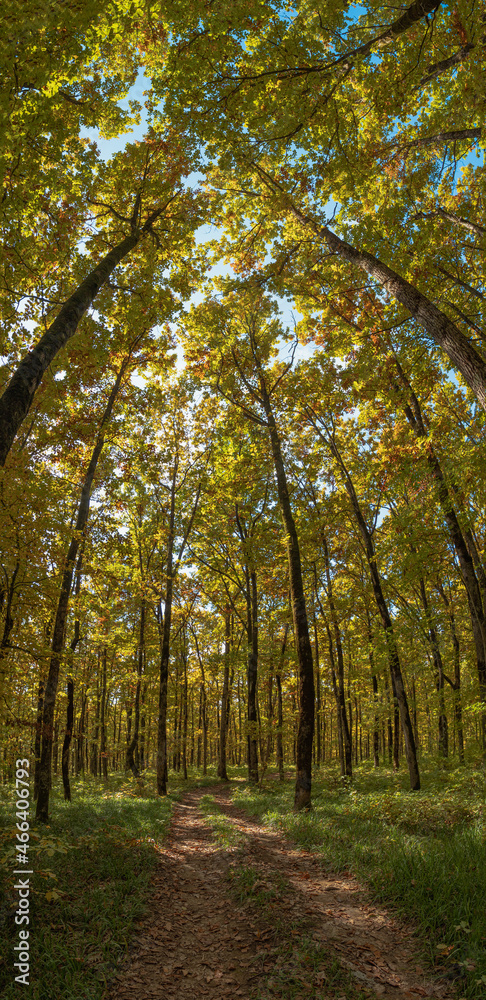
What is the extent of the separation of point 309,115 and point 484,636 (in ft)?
37.1

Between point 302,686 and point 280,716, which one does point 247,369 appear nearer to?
point 302,686

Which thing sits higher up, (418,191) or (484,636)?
(418,191)

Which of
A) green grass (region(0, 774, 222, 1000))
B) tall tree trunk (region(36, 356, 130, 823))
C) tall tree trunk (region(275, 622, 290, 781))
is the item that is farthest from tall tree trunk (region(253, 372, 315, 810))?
tall tree trunk (region(275, 622, 290, 781))

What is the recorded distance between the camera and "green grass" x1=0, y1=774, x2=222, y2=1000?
3750mm

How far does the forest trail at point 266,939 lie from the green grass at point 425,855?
0.73ft

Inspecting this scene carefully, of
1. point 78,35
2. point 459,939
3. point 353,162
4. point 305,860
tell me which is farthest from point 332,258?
point 305,860

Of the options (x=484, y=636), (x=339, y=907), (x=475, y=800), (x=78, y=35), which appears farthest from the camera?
(x=484, y=636)

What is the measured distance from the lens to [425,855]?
211 inches

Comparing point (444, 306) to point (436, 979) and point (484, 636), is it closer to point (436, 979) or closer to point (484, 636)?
point (484, 636)

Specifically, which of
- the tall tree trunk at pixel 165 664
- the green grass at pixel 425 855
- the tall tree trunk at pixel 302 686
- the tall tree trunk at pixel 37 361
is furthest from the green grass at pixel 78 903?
the tall tree trunk at pixel 165 664

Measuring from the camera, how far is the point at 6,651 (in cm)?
734

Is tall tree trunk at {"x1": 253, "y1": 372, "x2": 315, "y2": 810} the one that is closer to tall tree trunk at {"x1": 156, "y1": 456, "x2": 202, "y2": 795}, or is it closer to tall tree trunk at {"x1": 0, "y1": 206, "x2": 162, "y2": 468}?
tall tree trunk at {"x1": 156, "y1": 456, "x2": 202, "y2": 795}

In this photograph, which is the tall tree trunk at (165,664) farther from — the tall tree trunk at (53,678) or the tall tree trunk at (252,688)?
the tall tree trunk at (53,678)

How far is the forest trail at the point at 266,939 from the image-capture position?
3.71 m
